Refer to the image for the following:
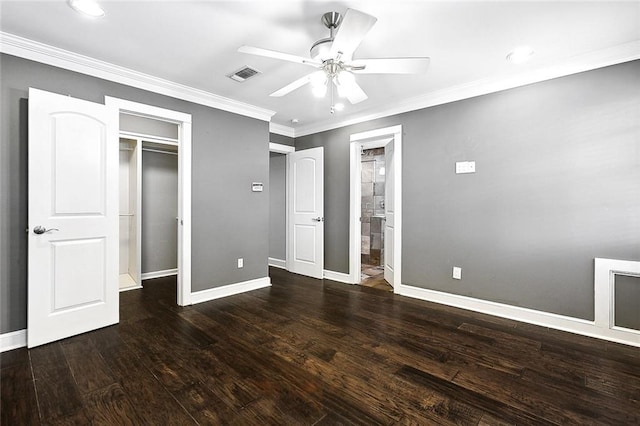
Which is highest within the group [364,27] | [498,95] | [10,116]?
[498,95]

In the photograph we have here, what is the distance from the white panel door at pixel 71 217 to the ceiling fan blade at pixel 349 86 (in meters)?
2.23

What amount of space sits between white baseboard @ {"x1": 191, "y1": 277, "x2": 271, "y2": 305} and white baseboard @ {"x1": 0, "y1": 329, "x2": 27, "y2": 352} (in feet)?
4.62

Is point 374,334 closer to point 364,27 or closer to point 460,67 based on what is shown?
point 364,27

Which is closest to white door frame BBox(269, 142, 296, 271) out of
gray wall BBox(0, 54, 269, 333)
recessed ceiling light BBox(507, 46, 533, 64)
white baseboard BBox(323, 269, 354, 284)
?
gray wall BBox(0, 54, 269, 333)

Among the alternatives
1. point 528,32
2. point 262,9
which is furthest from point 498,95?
point 262,9

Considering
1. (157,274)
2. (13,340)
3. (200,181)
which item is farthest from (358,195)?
(13,340)

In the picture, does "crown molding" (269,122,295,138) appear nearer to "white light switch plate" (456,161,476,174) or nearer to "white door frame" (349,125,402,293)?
"white door frame" (349,125,402,293)

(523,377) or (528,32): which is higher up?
(528,32)

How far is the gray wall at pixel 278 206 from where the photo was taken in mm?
5504

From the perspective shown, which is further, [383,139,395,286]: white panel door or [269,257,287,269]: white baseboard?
[269,257,287,269]: white baseboard

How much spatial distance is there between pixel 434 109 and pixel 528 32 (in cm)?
134

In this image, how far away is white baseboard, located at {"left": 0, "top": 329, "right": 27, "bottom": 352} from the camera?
2336mm

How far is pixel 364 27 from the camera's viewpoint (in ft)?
5.52

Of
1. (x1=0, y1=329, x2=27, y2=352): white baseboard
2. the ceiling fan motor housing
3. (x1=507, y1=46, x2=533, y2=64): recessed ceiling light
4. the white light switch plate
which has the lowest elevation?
(x1=0, y1=329, x2=27, y2=352): white baseboard
